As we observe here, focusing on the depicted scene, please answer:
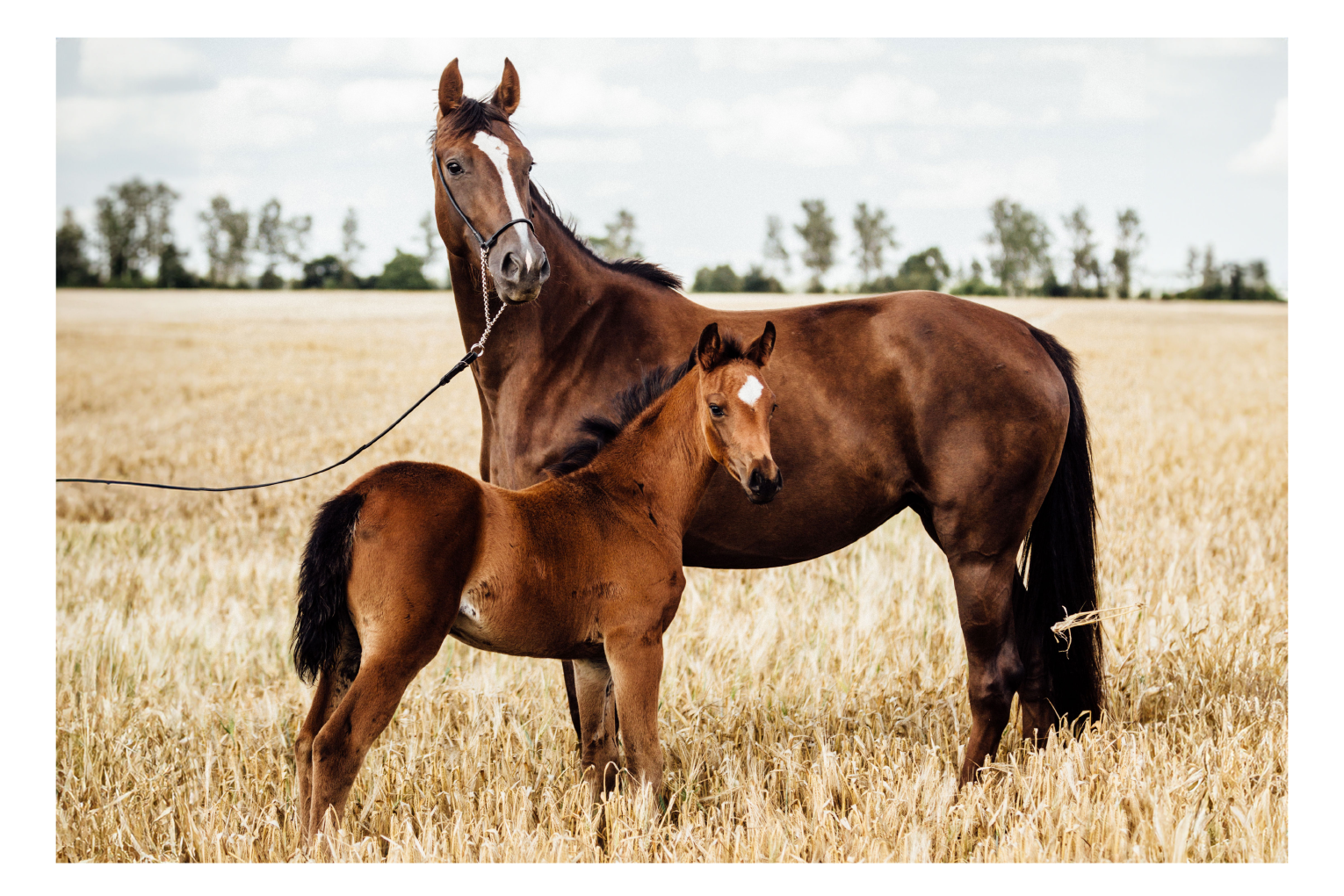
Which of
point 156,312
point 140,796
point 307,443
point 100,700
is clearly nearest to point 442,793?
point 140,796

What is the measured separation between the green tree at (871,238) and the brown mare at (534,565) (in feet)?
85.5

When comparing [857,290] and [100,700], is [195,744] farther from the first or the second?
[857,290]

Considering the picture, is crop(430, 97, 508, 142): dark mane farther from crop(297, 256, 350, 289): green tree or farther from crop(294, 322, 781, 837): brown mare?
crop(297, 256, 350, 289): green tree

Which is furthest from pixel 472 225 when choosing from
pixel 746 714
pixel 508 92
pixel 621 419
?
pixel 746 714

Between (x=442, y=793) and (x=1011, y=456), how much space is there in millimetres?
2817

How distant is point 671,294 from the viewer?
14.4 feet

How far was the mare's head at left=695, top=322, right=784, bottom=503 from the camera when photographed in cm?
300

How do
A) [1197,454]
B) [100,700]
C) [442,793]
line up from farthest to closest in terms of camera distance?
[1197,454] → [100,700] → [442,793]

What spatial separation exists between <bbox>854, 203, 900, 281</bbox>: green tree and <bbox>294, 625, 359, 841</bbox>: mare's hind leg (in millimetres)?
26709

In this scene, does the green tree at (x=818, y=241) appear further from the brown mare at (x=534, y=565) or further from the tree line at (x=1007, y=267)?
the brown mare at (x=534, y=565)

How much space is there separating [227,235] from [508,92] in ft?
79.8

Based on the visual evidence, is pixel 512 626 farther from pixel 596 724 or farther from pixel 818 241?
pixel 818 241

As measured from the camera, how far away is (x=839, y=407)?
13.6 feet

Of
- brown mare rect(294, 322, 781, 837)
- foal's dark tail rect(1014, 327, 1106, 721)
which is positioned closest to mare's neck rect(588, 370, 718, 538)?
brown mare rect(294, 322, 781, 837)
